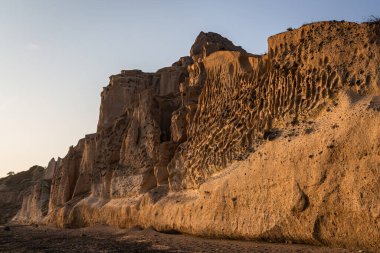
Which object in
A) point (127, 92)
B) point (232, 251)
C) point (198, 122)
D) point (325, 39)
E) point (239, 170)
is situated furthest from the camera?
point (127, 92)

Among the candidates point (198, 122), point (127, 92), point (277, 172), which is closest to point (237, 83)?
point (198, 122)

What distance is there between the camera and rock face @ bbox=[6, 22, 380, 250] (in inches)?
303

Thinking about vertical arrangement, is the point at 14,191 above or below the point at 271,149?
above

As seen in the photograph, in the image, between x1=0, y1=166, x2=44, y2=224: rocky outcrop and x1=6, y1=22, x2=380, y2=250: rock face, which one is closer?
x1=6, y1=22, x2=380, y2=250: rock face

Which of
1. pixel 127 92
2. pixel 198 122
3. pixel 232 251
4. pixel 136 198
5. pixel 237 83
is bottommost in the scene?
pixel 232 251

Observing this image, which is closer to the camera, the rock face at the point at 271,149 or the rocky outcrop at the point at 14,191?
the rock face at the point at 271,149

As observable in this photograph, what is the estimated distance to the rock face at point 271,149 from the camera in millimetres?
7707

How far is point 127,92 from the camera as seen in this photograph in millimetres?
25562

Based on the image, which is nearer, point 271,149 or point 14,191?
point 271,149

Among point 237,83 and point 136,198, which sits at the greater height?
point 237,83

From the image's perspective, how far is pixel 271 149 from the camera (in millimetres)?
9984

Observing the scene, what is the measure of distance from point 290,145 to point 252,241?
2.41 meters

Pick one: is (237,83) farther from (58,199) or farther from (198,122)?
(58,199)

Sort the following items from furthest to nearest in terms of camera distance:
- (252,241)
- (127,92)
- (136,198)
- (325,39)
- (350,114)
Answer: (127,92) → (136,198) → (325,39) → (252,241) → (350,114)
